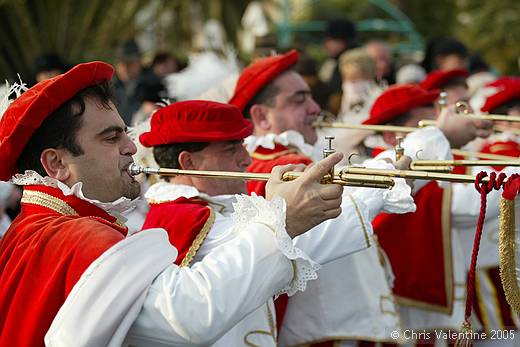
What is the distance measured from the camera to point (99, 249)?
2951mm

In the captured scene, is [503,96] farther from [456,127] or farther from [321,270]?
[321,270]

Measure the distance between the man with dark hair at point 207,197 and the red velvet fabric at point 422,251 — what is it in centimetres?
164

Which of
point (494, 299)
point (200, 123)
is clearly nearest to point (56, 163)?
point (200, 123)

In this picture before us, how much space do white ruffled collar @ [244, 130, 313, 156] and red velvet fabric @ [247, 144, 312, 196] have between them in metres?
0.03

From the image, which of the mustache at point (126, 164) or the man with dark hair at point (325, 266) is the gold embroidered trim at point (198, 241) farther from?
the man with dark hair at point (325, 266)

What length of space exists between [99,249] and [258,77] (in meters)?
2.87

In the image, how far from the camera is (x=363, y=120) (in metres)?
6.49

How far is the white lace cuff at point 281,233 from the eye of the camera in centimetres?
299

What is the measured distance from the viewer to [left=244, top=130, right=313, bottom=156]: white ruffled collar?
18.0ft

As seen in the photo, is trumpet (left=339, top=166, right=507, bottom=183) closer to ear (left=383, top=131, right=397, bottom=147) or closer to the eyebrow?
the eyebrow

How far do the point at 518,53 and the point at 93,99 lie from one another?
1935 cm

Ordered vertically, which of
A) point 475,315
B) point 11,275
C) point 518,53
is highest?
point 11,275

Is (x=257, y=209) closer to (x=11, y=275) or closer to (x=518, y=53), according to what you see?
(x=11, y=275)

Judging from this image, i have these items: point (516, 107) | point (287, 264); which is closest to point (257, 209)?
point (287, 264)
